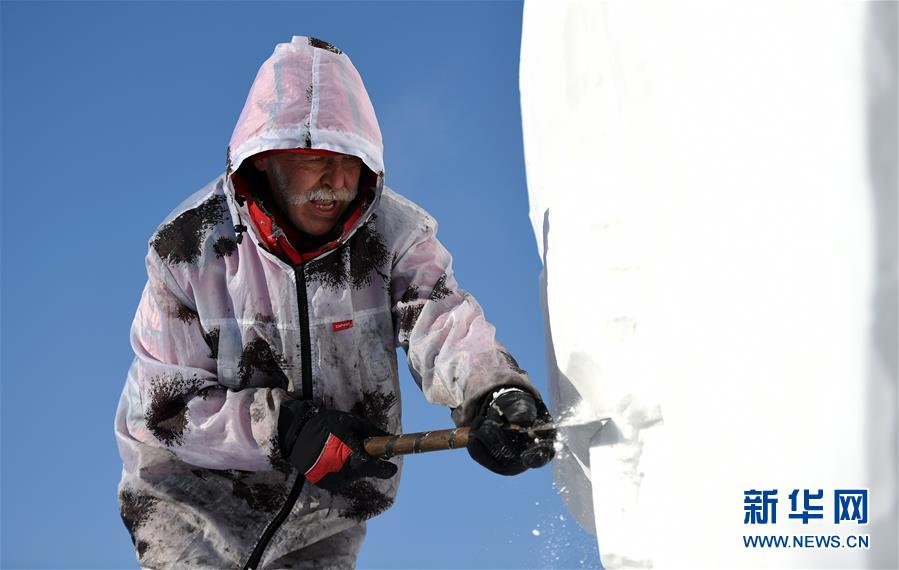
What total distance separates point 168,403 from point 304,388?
1.21ft

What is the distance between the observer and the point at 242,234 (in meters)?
2.62

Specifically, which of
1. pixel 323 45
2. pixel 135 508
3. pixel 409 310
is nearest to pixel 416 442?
pixel 409 310

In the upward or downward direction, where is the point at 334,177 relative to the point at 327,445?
upward

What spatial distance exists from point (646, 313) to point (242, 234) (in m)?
1.36

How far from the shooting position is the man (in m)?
2.50

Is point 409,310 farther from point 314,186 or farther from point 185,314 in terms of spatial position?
point 185,314

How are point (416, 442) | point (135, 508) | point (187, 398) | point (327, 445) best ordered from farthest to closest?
1. point (135, 508)
2. point (187, 398)
3. point (327, 445)
4. point (416, 442)

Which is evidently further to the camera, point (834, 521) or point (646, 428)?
point (646, 428)

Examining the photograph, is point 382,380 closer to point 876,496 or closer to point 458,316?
point 458,316

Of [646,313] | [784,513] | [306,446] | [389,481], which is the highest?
[646,313]

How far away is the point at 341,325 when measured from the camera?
2623 mm

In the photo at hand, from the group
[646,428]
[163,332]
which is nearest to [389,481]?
[163,332]

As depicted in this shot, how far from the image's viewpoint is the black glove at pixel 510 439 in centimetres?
202

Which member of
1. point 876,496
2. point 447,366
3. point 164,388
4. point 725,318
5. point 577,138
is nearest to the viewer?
point 876,496
